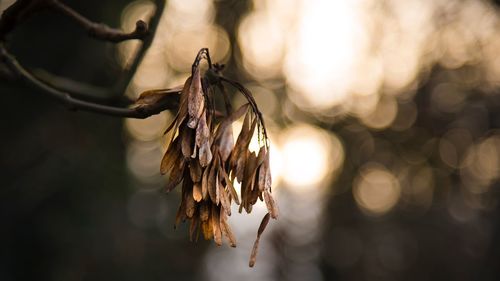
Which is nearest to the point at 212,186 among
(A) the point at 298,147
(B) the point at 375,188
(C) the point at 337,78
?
(C) the point at 337,78

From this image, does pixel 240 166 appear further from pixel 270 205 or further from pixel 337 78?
pixel 337 78

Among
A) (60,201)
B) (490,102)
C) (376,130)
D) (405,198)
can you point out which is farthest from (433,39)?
(60,201)

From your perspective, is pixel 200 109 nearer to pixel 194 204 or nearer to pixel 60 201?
pixel 194 204

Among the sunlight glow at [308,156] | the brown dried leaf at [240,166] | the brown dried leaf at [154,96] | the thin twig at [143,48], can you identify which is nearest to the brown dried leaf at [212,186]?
the brown dried leaf at [240,166]

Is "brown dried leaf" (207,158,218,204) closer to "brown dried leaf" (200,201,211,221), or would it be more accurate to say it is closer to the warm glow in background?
"brown dried leaf" (200,201,211,221)

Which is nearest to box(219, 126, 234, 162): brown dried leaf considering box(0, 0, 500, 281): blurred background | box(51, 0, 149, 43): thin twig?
box(51, 0, 149, 43): thin twig

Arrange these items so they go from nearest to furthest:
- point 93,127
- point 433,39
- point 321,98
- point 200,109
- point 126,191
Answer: point 200,109 → point 93,127 → point 126,191 → point 433,39 → point 321,98

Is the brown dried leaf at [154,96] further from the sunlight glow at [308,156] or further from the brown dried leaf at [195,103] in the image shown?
the sunlight glow at [308,156]
